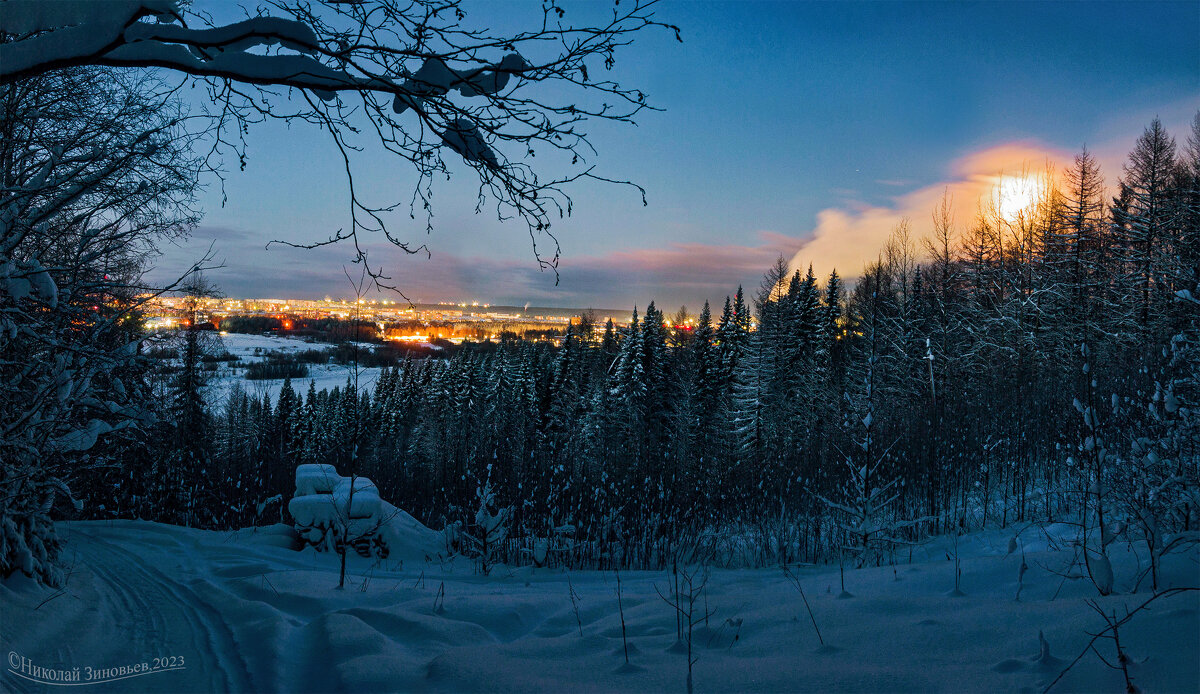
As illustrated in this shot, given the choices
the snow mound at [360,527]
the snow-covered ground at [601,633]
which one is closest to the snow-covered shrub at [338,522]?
the snow mound at [360,527]

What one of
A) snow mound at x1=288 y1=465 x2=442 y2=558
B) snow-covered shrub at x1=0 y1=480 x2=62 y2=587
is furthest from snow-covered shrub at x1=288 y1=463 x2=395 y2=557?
snow-covered shrub at x1=0 y1=480 x2=62 y2=587

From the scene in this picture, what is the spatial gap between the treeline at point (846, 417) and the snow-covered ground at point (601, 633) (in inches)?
32.4

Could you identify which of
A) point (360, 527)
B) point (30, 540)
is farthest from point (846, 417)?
point (30, 540)

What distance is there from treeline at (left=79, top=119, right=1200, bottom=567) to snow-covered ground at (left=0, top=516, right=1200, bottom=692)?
82 centimetres

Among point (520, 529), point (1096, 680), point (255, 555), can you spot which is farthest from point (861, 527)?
point (255, 555)

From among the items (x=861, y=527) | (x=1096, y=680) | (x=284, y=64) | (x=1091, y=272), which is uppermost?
(x=1091, y=272)

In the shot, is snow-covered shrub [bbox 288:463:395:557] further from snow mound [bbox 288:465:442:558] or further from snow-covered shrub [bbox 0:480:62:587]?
snow-covered shrub [bbox 0:480:62:587]

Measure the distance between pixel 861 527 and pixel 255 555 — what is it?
19.7 feet

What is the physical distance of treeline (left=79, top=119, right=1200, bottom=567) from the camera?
18.3 ft

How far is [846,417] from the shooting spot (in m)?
10.7

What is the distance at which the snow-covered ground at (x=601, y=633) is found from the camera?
211 centimetres

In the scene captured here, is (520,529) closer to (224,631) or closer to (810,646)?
(224,631)

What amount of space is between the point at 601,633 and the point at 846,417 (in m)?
8.99

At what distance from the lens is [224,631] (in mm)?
3135
